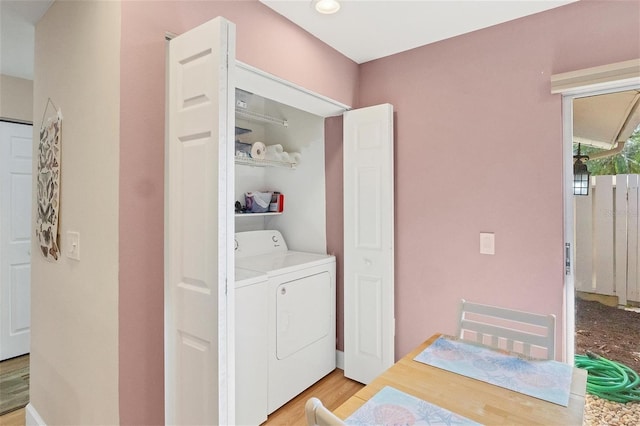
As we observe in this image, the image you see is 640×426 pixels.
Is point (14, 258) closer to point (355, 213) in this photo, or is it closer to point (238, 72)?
point (238, 72)

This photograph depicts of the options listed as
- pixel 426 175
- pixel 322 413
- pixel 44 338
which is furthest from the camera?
pixel 426 175

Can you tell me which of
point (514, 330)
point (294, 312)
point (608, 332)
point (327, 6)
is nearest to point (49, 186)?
point (294, 312)

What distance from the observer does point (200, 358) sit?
4.36 ft

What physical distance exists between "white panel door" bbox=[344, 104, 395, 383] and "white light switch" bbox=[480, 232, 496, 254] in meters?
0.59

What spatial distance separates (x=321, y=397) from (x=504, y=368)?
1.47 m

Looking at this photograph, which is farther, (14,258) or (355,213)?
(14,258)

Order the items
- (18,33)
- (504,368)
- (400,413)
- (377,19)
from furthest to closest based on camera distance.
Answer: (18,33) < (377,19) < (504,368) < (400,413)

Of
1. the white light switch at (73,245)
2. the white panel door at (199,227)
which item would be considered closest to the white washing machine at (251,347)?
the white panel door at (199,227)

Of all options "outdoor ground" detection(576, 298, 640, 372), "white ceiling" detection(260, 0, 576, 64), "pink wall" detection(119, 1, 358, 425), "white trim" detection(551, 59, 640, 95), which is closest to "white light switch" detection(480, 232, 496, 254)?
"outdoor ground" detection(576, 298, 640, 372)

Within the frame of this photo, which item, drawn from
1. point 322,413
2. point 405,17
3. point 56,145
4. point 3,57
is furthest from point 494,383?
point 3,57

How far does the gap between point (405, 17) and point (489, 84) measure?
0.68 m

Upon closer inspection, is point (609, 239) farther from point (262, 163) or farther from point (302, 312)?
point (262, 163)

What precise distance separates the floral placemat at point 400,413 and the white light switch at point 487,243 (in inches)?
55.1

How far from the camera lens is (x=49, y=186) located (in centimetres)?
191
